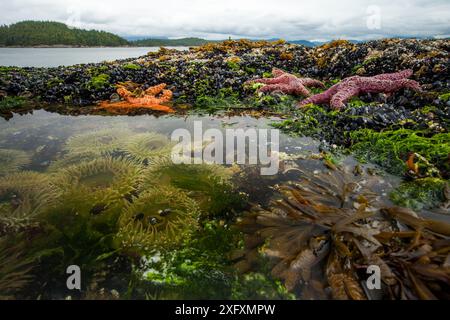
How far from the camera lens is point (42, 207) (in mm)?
2760

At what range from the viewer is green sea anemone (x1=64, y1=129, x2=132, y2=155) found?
4.23m

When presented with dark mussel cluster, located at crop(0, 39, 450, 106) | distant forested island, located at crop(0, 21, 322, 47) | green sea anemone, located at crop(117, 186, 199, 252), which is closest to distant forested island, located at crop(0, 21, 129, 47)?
distant forested island, located at crop(0, 21, 322, 47)

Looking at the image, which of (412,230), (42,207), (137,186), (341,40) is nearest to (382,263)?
(412,230)

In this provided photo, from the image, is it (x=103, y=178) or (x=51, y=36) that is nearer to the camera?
(x=103, y=178)

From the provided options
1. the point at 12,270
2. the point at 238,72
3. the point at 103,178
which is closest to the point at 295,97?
the point at 238,72

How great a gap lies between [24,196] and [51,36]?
93334mm

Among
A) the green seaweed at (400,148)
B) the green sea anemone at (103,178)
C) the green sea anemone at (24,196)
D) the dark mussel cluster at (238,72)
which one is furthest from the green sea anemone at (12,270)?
the dark mussel cluster at (238,72)

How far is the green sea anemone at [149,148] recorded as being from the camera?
12.8 ft

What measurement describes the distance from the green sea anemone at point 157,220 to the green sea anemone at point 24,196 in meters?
0.91

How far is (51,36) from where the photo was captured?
7544 centimetres

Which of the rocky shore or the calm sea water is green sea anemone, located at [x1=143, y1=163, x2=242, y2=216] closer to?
the rocky shore

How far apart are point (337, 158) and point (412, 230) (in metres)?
1.70

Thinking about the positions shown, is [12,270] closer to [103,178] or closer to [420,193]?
[103,178]

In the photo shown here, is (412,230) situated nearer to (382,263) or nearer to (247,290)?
(382,263)
